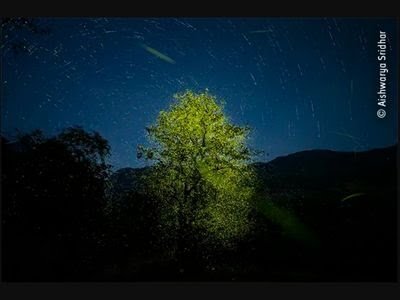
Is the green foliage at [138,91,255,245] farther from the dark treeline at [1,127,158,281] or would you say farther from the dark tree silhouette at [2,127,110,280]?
the dark tree silhouette at [2,127,110,280]

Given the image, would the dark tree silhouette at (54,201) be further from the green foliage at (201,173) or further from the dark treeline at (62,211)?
the green foliage at (201,173)

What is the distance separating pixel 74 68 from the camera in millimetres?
11945

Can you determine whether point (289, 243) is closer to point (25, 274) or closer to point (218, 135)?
point (218, 135)

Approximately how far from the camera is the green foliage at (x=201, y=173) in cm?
1229

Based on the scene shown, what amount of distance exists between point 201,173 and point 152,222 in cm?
162

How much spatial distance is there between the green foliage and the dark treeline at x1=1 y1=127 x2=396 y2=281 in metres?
0.36

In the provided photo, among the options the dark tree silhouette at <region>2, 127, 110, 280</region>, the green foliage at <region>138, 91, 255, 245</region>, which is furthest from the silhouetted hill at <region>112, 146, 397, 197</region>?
the dark tree silhouette at <region>2, 127, 110, 280</region>

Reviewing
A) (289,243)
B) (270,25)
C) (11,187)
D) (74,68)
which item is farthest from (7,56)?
(289,243)

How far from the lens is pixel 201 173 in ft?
41.0

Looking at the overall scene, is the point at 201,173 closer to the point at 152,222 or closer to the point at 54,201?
the point at 152,222

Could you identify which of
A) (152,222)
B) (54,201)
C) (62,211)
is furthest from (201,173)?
(54,201)

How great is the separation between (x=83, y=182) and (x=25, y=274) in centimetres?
235

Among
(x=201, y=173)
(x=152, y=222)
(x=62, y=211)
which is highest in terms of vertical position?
(x=201, y=173)

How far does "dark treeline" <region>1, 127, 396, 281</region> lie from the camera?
11.7m
